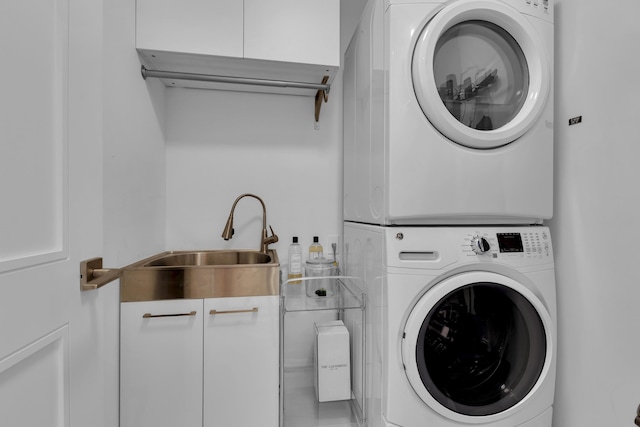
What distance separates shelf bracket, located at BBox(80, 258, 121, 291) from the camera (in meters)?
0.66

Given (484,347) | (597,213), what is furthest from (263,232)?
(597,213)

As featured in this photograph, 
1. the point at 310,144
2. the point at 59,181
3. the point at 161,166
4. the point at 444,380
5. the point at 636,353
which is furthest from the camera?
the point at 310,144

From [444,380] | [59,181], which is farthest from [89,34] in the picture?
[444,380]

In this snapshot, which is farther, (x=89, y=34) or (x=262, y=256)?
(x=262, y=256)

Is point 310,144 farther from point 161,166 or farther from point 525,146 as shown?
point 525,146

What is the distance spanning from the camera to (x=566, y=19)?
1.20 meters

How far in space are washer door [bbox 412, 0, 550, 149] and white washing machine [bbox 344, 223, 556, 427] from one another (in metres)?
0.41

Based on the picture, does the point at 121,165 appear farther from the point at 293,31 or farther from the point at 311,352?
the point at 311,352

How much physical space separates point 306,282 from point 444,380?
0.86m

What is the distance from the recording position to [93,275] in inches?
27.8

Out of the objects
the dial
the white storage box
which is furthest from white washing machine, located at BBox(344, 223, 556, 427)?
the white storage box

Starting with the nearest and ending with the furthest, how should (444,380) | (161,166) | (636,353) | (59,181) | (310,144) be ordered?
(59,181) → (636,353) → (444,380) → (161,166) → (310,144)

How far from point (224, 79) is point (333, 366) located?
5.21 feet

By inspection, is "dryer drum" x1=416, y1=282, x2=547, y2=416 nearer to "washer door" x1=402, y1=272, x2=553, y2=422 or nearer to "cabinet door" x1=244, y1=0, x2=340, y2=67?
"washer door" x1=402, y1=272, x2=553, y2=422
